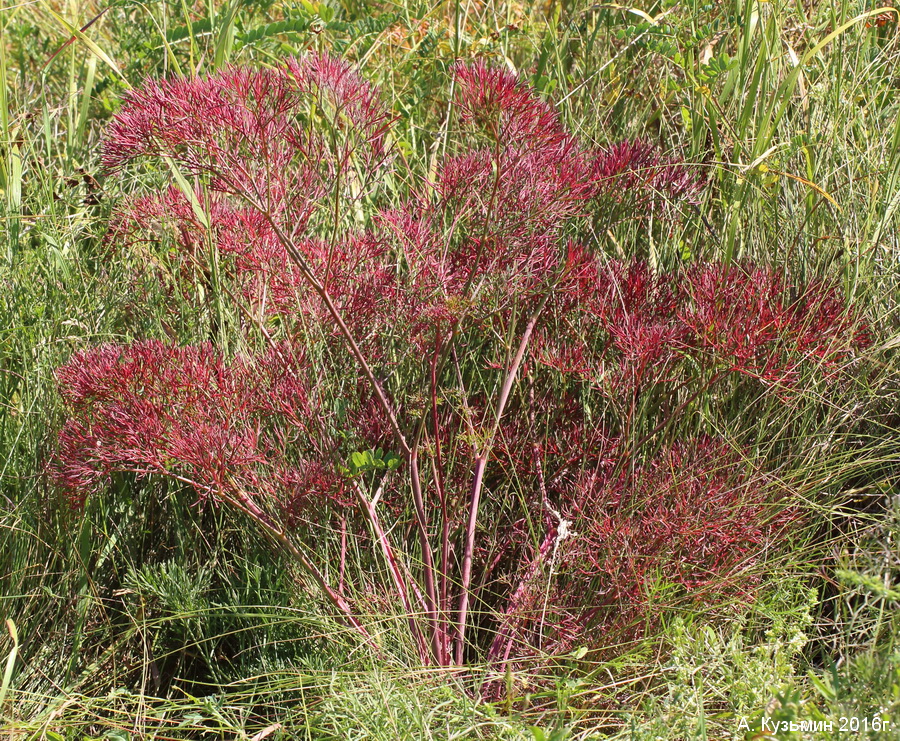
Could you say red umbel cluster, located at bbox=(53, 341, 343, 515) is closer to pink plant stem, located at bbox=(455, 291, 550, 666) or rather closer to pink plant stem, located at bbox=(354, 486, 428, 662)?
pink plant stem, located at bbox=(354, 486, 428, 662)

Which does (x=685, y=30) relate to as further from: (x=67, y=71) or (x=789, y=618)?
(x=67, y=71)

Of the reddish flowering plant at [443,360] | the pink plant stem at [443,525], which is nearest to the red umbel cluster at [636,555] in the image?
the reddish flowering plant at [443,360]

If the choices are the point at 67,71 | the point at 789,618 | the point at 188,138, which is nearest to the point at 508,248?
the point at 188,138

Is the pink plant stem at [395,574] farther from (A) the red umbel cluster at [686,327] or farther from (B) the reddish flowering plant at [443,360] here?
(A) the red umbel cluster at [686,327]

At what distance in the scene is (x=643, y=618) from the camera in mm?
1750

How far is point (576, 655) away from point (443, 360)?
0.63 metres

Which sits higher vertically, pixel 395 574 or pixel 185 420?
pixel 185 420

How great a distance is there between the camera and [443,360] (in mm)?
1816

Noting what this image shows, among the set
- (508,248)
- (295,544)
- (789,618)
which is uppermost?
(508,248)

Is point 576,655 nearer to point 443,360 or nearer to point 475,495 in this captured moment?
point 475,495

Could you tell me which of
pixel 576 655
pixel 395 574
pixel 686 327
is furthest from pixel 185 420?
pixel 686 327

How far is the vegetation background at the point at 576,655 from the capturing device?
1658mm

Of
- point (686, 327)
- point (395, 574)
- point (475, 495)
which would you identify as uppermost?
point (686, 327)

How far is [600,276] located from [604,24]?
1.21m
